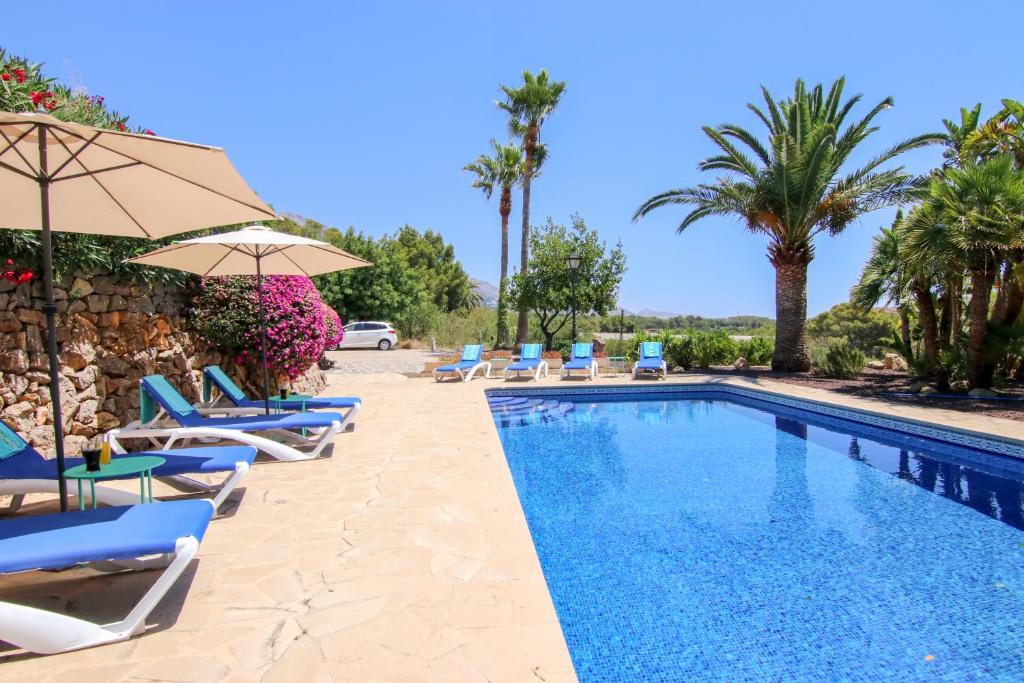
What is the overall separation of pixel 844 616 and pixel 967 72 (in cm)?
1458

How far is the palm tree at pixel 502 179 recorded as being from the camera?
72.0ft

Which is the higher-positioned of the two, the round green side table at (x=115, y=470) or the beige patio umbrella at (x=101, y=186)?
the beige patio umbrella at (x=101, y=186)

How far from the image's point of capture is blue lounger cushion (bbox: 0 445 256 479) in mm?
3537

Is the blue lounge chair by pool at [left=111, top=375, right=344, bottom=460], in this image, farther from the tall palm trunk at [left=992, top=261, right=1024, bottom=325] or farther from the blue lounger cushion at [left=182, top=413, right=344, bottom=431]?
the tall palm trunk at [left=992, top=261, right=1024, bottom=325]

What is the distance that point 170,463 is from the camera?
3.92m

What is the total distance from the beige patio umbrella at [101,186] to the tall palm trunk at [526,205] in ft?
52.3

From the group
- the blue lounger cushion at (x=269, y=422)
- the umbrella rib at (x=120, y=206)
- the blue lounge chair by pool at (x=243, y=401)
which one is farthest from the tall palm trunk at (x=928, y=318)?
the umbrella rib at (x=120, y=206)

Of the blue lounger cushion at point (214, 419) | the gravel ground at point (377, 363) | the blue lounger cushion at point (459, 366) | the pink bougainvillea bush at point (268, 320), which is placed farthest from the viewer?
the gravel ground at point (377, 363)

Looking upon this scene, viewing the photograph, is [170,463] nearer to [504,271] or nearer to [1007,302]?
[1007,302]

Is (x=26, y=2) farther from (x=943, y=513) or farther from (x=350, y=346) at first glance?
(x=350, y=346)

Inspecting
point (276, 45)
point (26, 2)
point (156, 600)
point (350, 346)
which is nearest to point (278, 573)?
point (156, 600)

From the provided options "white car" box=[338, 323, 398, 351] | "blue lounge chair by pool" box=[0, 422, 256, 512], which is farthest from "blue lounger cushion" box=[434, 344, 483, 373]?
"white car" box=[338, 323, 398, 351]

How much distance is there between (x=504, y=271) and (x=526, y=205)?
299cm

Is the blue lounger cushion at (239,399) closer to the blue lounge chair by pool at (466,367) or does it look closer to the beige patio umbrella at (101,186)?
the beige patio umbrella at (101,186)
